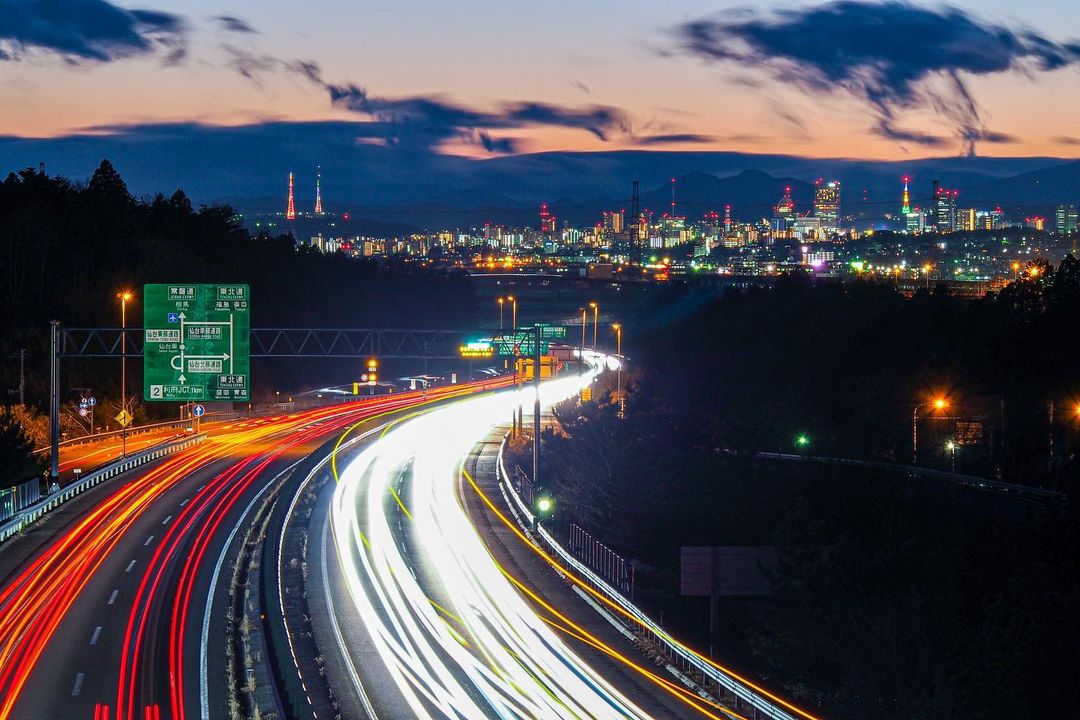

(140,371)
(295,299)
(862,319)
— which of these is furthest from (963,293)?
(140,371)

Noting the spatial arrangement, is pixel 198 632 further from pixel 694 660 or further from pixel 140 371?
pixel 140 371

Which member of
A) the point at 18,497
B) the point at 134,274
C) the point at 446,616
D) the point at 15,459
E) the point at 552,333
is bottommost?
the point at 446,616

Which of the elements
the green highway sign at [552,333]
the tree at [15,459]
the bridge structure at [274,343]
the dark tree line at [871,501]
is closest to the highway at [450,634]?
the dark tree line at [871,501]

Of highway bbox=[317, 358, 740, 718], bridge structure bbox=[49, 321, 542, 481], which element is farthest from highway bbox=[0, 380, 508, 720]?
bridge structure bbox=[49, 321, 542, 481]

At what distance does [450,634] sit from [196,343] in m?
20.7

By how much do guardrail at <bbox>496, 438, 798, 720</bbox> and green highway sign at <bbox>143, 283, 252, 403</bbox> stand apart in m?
12.3

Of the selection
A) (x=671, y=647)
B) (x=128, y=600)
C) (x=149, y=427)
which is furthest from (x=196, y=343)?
(x=149, y=427)

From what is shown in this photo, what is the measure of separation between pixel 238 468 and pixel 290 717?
116 ft

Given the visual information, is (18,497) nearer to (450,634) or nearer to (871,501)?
(450,634)

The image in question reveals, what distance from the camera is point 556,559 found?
119 ft

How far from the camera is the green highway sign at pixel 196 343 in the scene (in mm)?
45406

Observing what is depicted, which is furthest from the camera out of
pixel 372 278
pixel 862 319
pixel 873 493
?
pixel 372 278

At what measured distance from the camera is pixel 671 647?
25.5 metres

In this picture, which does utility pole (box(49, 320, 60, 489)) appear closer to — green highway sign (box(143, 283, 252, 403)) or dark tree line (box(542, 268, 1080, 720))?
green highway sign (box(143, 283, 252, 403))
